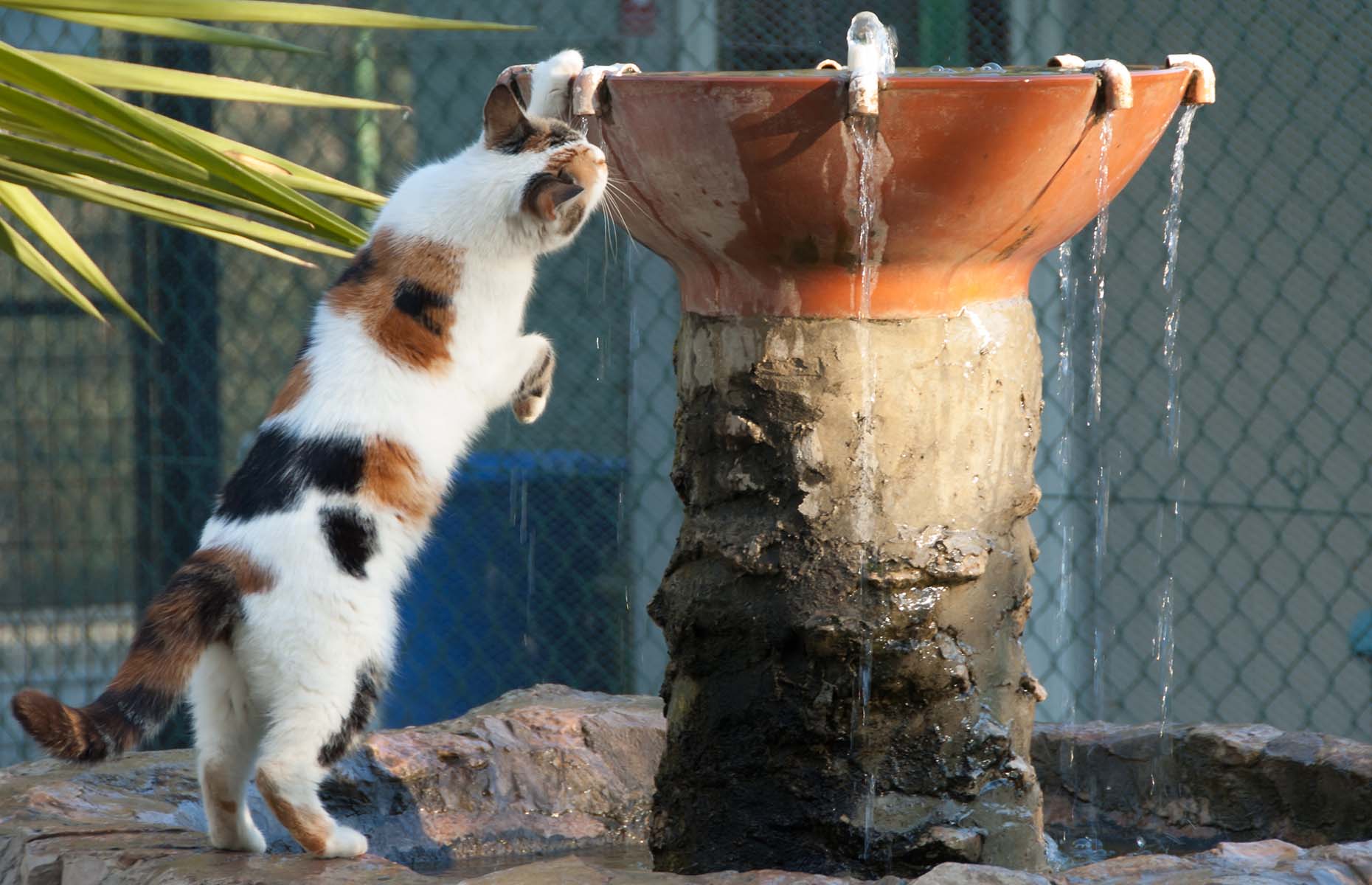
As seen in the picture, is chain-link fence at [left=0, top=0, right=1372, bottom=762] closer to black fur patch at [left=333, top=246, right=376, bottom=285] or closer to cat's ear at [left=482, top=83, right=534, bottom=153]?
cat's ear at [left=482, top=83, right=534, bottom=153]

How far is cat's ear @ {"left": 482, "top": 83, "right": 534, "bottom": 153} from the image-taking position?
254 cm

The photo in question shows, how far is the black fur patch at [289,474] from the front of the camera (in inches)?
84.4

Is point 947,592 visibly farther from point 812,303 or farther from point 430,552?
point 430,552

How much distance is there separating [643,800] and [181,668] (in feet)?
3.39

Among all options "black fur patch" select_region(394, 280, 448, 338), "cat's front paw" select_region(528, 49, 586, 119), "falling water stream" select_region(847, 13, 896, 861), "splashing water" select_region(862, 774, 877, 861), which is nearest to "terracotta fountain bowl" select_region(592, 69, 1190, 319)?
"falling water stream" select_region(847, 13, 896, 861)

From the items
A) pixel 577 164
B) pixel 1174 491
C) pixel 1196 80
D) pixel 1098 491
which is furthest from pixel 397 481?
pixel 1174 491

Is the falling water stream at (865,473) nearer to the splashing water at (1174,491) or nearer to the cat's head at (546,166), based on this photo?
the cat's head at (546,166)

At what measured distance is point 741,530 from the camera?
211cm

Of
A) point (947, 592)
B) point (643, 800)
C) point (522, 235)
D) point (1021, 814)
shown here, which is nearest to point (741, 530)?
point (947, 592)

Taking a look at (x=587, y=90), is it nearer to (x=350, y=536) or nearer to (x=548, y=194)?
(x=548, y=194)

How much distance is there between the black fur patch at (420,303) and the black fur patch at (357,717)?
1.81ft

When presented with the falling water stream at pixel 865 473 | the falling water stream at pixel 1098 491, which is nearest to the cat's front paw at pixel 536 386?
the falling water stream at pixel 865 473

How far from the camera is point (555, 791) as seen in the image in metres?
2.76

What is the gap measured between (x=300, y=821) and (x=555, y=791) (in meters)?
0.80
